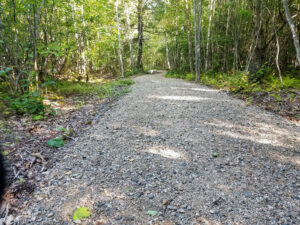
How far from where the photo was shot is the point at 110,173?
96.5 inches

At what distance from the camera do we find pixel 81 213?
5.85 ft

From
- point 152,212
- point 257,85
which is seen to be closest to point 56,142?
point 152,212

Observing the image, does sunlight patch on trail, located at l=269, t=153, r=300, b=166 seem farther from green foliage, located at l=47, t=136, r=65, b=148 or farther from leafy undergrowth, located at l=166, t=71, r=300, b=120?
green foliage, located at l=47, t=136, r=65, b=148

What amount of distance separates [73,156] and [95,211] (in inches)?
51.4

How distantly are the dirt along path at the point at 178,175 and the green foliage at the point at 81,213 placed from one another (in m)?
0.04

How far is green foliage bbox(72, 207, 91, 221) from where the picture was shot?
1.74 meters

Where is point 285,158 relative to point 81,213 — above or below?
above

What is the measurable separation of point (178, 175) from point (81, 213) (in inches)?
48.5

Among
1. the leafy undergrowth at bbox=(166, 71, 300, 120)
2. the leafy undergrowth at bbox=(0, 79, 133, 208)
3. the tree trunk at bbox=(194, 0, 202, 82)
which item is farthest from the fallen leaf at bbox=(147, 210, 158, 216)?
the tree trunk at bbox=(194, 0, 202, 82)

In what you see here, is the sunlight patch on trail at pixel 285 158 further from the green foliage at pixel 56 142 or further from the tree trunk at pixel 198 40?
the tree trunk at pixel 198 40

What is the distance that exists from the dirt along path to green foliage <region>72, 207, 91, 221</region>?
0.14ft

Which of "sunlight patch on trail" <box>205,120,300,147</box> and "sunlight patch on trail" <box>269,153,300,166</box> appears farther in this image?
"sunlight patch on trail" <box>205,120,300,147</box>

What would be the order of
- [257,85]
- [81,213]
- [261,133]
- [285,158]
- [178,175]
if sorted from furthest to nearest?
1. [257,85]
2. [261,133]
3. [285,158]
4. [178,175]
5. [81,213]

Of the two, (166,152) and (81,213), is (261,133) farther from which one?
(81,213)
